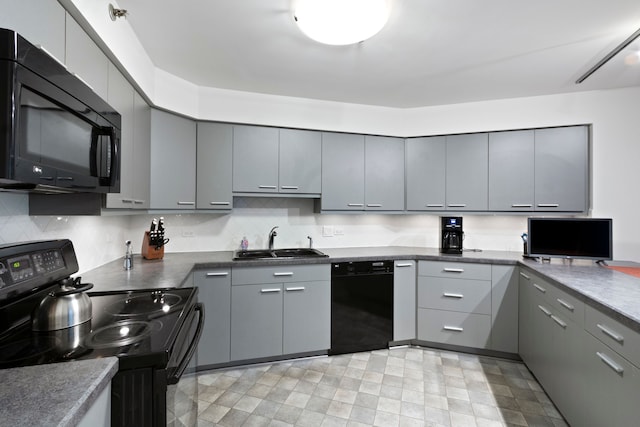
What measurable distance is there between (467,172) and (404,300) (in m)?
1.38

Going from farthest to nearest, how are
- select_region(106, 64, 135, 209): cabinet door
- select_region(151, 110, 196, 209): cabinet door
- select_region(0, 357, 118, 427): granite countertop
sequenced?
select_region(151, 110, 196, 209): cabinet door → select_region(106, 64, 135, 209): cabinet door → select_region(0, 357, 118, 427): granite countertop

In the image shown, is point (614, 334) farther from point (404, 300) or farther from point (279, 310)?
point (279, 310)

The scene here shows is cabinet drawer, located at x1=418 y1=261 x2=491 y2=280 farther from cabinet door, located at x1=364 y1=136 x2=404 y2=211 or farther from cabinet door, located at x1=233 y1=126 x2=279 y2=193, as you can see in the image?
cabinet door, located at x1=233 y1=126 x2=279 y2=193

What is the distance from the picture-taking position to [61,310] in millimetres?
1103

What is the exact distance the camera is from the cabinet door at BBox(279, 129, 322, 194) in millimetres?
2826

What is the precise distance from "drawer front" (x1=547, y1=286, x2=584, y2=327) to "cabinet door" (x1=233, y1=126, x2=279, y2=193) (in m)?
2.22

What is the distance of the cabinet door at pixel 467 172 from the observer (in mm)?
2934

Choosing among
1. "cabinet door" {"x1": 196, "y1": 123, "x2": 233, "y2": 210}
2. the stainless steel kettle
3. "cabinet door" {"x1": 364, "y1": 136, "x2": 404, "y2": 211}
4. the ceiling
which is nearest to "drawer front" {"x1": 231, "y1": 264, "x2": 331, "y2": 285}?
"cabinet door" {"x1": 196, "y1": 123, "x2": 233, "y2": 210}

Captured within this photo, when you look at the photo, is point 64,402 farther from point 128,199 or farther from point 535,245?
point 535,245

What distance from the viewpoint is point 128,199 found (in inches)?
71.6

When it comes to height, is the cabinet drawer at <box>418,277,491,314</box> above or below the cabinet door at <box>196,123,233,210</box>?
below

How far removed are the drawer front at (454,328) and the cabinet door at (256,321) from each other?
1.33 meters

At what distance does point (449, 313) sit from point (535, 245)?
0.92 metres

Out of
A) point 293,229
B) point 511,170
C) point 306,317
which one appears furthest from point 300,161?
point 511,170
